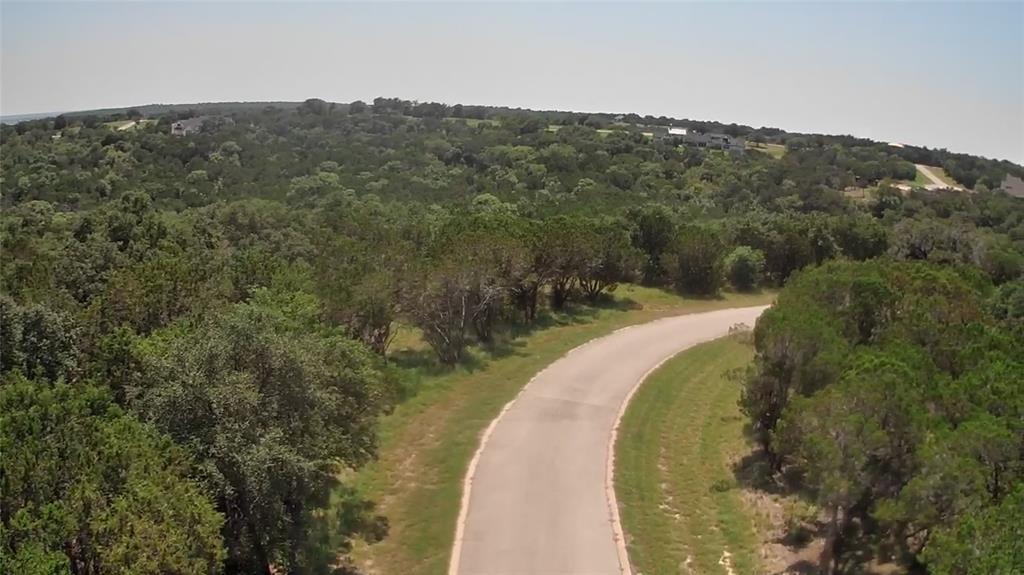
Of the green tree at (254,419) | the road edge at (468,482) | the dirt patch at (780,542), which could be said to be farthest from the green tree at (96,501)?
the dirt patch at (780,542)

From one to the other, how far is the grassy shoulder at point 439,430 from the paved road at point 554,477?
2.17ft

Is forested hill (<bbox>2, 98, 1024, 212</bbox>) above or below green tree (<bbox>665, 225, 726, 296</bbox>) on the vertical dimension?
above

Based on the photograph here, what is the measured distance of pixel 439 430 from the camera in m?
26.6

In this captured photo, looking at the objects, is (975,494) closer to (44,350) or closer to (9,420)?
(9,420)

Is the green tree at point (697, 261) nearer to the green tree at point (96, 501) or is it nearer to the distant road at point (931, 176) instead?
the green tree at point (96, 501)

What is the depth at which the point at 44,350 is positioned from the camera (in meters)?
18.8

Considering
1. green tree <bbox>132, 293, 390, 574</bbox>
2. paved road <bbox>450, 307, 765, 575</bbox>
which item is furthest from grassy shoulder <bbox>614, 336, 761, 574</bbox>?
green tree <bbox>132, 293, 390, 574</bbox>

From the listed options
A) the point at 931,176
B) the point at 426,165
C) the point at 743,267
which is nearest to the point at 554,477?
the point at 743,267

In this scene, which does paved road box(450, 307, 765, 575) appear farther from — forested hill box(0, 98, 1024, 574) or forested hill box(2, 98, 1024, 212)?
forested hill box(2, 98, 1024, 212)

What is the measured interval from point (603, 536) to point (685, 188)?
7012 centimetres

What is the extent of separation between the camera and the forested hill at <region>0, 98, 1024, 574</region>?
41.4ft

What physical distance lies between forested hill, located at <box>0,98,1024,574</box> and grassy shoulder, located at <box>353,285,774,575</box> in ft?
3.00

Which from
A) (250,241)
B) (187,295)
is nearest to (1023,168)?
(250,241)

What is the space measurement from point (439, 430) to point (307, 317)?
6.90m
